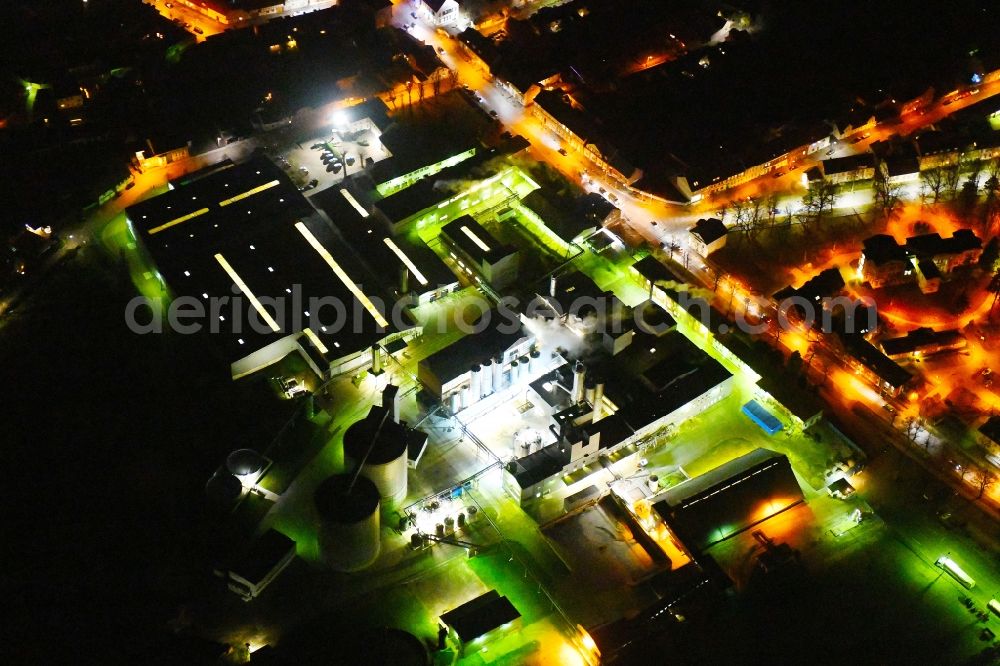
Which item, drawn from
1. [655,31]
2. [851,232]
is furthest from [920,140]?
[655,31]

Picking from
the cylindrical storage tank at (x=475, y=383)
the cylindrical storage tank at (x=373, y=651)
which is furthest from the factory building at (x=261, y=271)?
the cylindrical storage tank at (x=373, y=651)

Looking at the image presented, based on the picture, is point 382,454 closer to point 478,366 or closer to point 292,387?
point 478,366

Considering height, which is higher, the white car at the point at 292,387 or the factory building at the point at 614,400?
the white car at the point at 292,387

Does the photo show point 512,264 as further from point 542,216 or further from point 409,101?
point 409,101

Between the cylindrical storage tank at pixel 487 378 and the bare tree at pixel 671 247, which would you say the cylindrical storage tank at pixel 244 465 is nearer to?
the cylindrical storage tank at pixel 487 378

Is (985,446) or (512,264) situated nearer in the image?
(985,446)

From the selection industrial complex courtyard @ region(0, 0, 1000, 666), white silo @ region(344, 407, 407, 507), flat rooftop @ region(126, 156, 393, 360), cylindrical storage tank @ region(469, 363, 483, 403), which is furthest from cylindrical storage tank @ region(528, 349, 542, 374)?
white silo @ region(344, 407, 407, 507)
